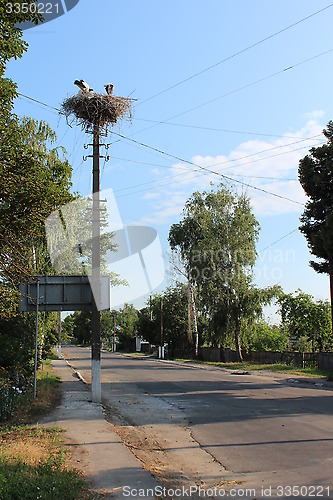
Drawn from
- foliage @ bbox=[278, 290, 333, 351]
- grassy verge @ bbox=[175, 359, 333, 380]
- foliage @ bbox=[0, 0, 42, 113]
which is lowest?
grassy verge @ bbox=[175, 359, 333, 380]

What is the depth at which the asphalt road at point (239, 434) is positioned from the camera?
722cm

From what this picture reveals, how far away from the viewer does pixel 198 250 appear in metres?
40.8

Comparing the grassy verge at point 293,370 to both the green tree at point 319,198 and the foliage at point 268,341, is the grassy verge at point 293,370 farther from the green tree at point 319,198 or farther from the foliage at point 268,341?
the foliage at point 268,341

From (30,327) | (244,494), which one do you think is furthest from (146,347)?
(244,494)

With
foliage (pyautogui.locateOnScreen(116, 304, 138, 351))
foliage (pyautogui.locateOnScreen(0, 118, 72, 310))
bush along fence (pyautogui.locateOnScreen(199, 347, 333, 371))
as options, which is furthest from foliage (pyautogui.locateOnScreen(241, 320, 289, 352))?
foliage (pyautogui.locateOnScreen(0, 118, 72, 310))

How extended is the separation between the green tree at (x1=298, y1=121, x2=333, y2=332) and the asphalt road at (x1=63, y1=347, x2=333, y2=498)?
763 centimetres

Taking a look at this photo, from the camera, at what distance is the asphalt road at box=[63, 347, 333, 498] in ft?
23.7

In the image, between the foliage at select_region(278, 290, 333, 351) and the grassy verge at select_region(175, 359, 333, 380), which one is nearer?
the grassy verge at select_region(175, 359, 333, 380)

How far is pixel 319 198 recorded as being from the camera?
24906 millimetres

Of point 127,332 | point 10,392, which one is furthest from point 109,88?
point 127,332

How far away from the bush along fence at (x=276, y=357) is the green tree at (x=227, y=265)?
174cm

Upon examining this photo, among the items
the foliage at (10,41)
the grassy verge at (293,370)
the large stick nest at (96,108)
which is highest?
the large stick nest at (96,108)

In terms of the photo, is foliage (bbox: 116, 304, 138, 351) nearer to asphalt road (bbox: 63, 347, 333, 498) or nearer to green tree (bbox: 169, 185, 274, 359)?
green tree (bbox: 169, 185, 274, 359)

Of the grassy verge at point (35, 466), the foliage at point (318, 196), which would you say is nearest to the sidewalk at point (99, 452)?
the grassy verge at point (35, 466)
